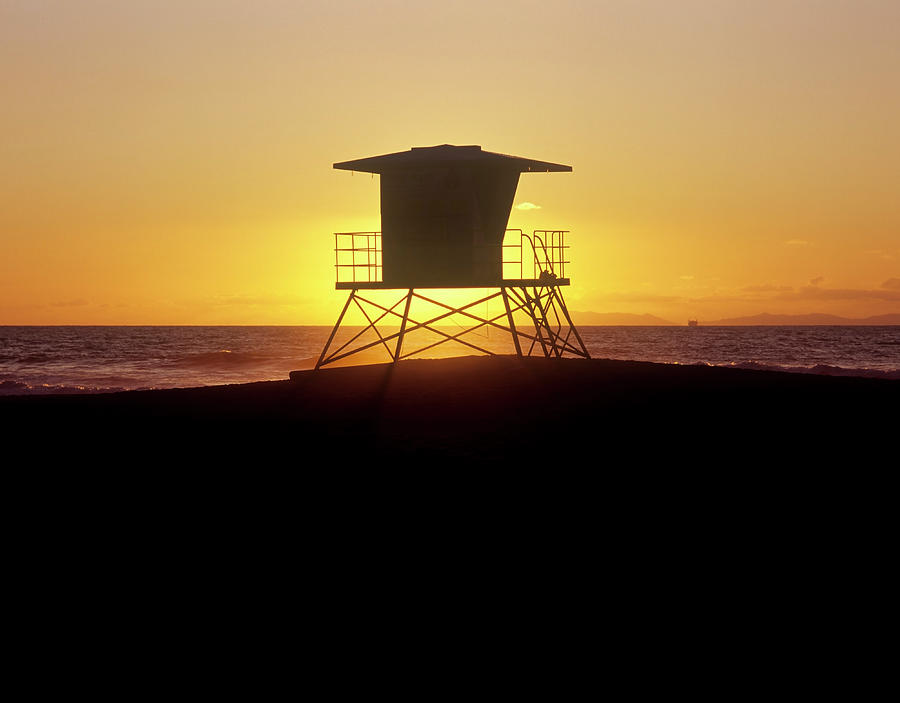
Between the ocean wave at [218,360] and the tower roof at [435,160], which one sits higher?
the tower roof at [435,160]

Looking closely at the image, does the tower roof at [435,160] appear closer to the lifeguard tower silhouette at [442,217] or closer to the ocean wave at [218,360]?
the lifeguard tower silhouette at [442,217]

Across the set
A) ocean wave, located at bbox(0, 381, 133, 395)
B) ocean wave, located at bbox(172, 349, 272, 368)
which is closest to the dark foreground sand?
ocean wave, located at bbox(0, 381, 133, 395)

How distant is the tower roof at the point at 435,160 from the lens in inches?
1006

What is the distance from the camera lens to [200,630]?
7379mm

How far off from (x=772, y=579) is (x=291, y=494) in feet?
19.5

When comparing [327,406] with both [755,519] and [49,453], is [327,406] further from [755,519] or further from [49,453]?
[755,519]

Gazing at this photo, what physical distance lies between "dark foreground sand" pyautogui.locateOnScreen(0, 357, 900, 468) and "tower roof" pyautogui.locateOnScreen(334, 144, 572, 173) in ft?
19.5

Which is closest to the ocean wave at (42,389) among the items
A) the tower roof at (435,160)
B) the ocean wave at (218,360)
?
the ocean wave at (218,360)

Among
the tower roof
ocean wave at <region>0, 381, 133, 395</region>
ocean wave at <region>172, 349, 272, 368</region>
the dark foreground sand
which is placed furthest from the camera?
ocean wave at <region>172, 349, 272, 368</region>

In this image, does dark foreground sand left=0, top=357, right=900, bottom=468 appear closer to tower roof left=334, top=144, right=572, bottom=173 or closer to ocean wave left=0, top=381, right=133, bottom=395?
tower roof left=334, top=144, right=572, bottom=173

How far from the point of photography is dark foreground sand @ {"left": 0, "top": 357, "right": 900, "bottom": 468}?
45.6 feet

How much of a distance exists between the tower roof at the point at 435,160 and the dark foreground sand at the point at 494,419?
5956 mm

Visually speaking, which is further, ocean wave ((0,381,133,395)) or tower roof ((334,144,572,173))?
ocean wave ((0,381,133,395))

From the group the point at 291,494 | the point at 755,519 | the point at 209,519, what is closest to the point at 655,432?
the point at 755,519
